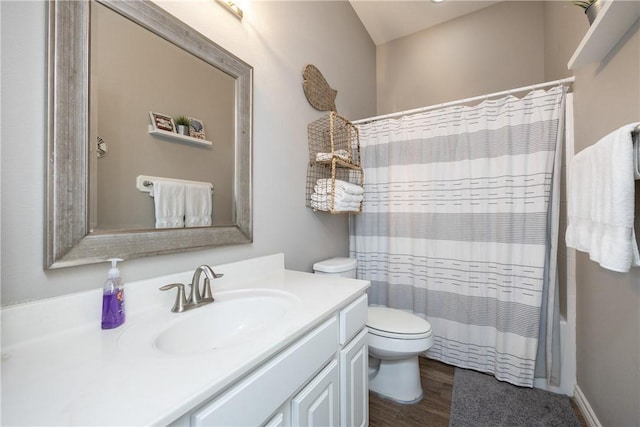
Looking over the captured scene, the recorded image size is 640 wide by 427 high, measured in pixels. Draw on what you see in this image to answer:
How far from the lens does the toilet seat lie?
56.6 inches

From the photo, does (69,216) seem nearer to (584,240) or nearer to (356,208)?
(356,208)

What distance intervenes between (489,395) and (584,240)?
1079mm

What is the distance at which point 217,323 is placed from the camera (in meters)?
0.96

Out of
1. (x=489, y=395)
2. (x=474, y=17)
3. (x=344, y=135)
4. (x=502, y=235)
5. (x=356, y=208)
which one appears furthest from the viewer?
Answer: (x=474, y=17)

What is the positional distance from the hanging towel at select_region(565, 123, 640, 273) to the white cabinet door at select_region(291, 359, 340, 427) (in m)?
1.07

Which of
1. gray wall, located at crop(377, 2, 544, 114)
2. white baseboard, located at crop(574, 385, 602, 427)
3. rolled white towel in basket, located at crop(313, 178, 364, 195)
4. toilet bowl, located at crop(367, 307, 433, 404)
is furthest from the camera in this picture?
gray wall, located at crop(377, 2, 544, 114)

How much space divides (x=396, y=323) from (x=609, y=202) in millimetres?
1088

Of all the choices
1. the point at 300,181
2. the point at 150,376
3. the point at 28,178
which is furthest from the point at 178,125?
the point at 150,376

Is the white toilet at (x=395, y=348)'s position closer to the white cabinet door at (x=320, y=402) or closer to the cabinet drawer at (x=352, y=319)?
the cabinet drawer at (x=352, y=319)

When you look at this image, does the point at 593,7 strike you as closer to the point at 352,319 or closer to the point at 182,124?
the point at 352,319

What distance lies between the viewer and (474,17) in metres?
2.41

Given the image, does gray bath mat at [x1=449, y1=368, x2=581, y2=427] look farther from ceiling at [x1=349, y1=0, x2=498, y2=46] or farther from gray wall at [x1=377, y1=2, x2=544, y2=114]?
ceiling at [x1=349, y1=0, x2=498, y2=46]

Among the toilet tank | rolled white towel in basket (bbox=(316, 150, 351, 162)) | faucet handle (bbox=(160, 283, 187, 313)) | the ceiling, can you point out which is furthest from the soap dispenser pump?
the ceiling

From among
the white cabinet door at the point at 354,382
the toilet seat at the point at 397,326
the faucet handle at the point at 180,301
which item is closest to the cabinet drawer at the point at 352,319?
the white cabinet door at the point at 354,382
